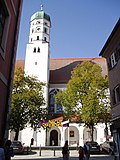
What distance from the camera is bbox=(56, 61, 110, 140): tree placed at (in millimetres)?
25656

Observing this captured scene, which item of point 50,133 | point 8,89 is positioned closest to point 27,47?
point 50,133

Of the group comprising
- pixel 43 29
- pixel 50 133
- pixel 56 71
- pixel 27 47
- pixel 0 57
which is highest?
pixel 43 29

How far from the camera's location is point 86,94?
90.0 ft

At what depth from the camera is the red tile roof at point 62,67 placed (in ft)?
144

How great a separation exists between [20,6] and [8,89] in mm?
5481

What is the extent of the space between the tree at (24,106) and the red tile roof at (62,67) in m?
15.5

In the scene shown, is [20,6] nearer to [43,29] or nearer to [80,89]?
[80,89]

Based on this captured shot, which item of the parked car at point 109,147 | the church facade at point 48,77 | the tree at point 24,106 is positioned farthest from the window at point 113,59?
the church facade at point 48,77

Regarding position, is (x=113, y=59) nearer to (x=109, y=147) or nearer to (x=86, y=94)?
(x=109, y=147)

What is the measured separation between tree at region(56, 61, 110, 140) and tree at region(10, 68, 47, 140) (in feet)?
12.5

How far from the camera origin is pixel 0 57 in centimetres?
886

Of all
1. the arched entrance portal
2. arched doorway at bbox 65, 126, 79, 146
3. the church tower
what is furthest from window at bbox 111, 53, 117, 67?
the arched entrance portal

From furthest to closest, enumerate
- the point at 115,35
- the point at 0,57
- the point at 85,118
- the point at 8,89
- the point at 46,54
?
1. the point at 46,54
2. the point at 85,118
3. the point at 115,35
4. the point at 8,89
5. the point at 0,57

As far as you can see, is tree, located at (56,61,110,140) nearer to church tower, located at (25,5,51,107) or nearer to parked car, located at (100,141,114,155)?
parked car, located at (100,141,114,155)
